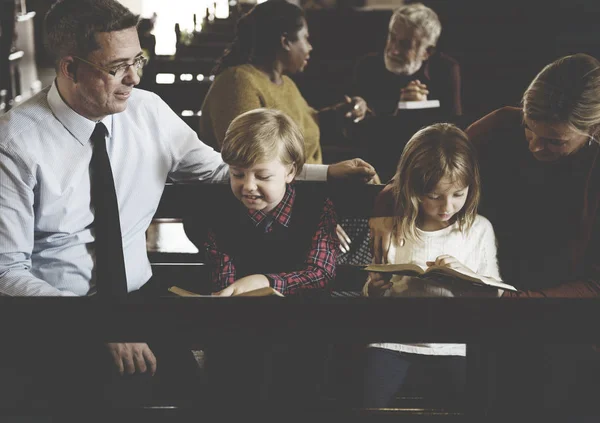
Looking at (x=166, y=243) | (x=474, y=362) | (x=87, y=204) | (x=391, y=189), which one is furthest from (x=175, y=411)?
(x=166, y=243)

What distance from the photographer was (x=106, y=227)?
192cm

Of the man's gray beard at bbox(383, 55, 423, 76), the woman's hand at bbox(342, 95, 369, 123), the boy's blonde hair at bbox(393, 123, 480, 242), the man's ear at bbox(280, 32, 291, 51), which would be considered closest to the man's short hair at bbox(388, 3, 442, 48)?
the man's gray beard at bbox(383, 55, 423, 76)

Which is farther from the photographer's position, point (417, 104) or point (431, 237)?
point (417, 104)

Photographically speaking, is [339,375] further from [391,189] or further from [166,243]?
[166,243]

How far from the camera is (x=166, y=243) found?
474 cm

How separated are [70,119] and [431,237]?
3.41 ft

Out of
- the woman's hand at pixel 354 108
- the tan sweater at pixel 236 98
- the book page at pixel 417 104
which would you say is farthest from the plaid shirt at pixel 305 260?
the book page at pixel 417 104

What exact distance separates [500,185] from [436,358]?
0.57 meters

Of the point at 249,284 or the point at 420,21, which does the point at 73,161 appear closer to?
the point at 249,284

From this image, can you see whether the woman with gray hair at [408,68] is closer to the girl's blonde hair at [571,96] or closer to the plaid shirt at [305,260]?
the girl's blonde hair at [571,96]

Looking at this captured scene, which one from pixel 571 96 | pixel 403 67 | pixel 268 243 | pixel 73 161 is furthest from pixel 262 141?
pixel 403 67

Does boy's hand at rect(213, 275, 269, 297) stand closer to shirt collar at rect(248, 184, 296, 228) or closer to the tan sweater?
shirt collar at rect(248, 184, 296, 228)

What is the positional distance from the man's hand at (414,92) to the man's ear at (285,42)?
32.1 inches

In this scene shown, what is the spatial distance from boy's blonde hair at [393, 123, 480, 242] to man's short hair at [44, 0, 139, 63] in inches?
34.2
